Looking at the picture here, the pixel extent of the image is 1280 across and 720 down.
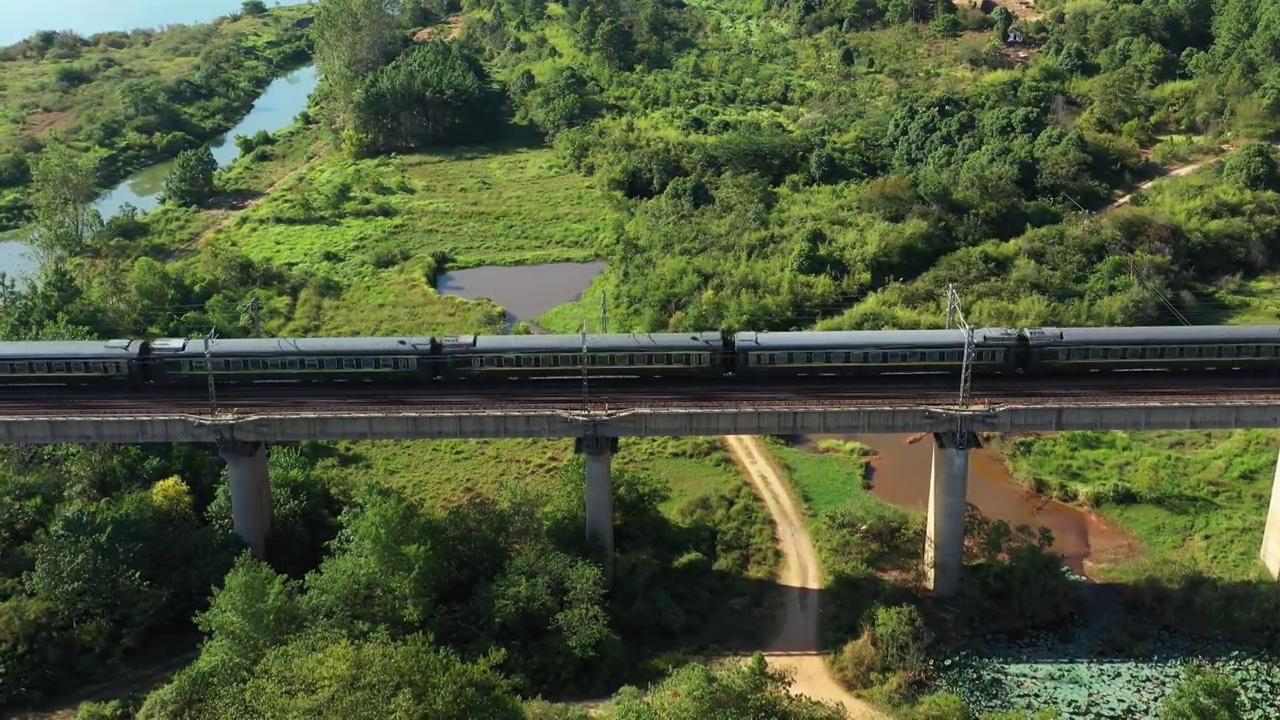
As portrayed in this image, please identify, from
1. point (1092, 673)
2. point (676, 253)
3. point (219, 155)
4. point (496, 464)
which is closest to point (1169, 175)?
point (676, 253)

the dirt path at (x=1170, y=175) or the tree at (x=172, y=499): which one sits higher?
the dirt path at (x=1170, y=175)

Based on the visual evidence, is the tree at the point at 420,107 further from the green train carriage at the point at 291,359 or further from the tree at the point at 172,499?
the tree at the point at 172,499

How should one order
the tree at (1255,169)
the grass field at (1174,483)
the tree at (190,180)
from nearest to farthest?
the grass field at (1174,483)
the tree at (1255,169)
the tree at (190,180)

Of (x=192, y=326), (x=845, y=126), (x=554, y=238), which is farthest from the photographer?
(x=845, y=126)

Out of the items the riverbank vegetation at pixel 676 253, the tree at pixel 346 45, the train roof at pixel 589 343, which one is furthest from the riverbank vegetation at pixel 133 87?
the train roof at pixel 589 343

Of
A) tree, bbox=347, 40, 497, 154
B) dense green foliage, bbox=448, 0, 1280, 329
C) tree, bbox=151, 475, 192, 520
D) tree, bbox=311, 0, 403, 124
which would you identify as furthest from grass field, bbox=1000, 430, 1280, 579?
tree, bbox=311, 0, 403, 124

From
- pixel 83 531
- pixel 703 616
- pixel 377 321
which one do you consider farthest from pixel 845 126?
pixel 83 531

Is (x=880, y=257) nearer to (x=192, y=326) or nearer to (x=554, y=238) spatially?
(x=554, y=238)
